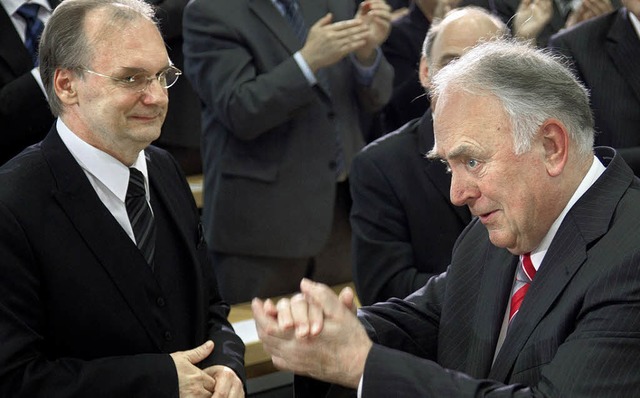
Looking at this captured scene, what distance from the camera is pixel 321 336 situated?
80.4 inches

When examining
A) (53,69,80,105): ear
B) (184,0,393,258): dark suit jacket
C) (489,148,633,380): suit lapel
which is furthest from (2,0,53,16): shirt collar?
(489,148,633,380): suit lapel

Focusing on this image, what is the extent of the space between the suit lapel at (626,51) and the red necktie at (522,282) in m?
1.50

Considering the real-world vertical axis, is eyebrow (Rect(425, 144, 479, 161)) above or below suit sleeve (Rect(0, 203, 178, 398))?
above

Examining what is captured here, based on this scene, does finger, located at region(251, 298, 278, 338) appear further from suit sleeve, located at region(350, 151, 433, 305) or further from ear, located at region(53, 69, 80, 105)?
suit sleeve, located at region(350, 151, 433, 305)

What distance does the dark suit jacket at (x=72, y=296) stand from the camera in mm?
2363

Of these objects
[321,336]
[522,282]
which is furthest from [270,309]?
[522,282]

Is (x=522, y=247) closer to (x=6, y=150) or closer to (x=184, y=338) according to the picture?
(x=184, y=338)

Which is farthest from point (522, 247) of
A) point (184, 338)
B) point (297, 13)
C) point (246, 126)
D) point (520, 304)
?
point (297, 13)

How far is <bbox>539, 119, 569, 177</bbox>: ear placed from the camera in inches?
84.2

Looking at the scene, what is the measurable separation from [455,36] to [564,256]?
1340 mm

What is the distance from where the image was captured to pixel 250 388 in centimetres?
394

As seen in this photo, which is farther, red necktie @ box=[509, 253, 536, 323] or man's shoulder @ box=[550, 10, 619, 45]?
man's shoulder @ box=[550, 10, 619, 45]

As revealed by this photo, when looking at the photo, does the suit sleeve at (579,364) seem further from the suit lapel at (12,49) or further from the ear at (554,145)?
the suit lapel at (12,49)

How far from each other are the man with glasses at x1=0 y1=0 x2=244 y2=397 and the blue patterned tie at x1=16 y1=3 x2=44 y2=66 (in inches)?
42.2
